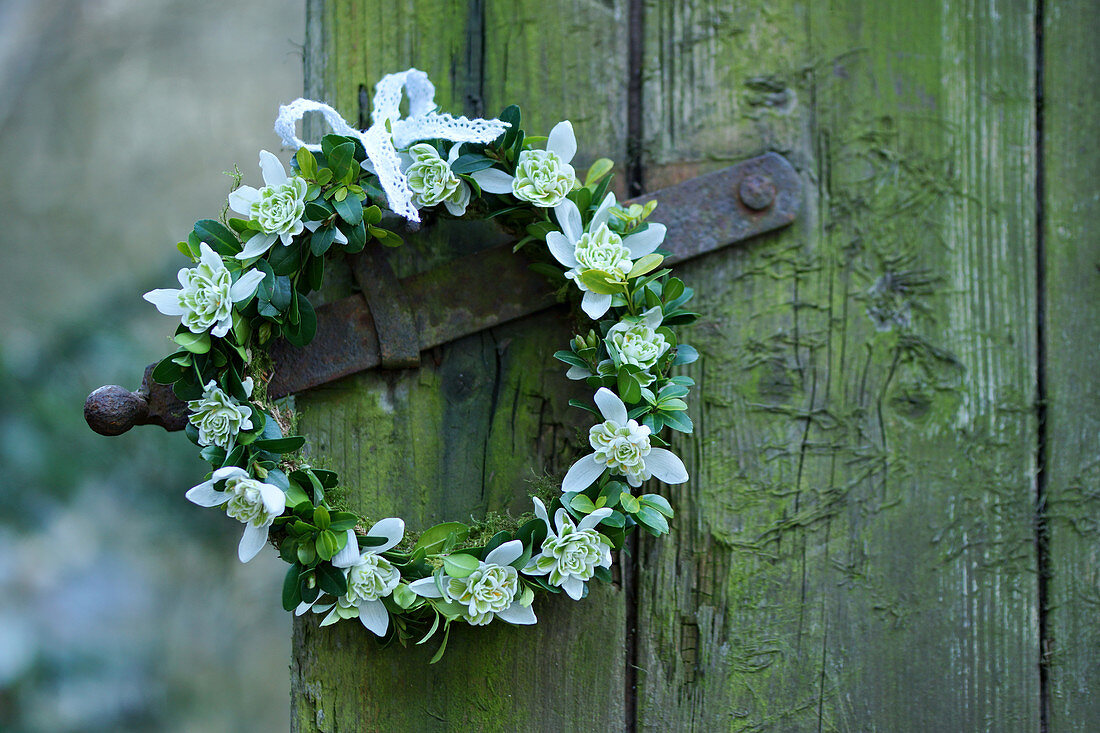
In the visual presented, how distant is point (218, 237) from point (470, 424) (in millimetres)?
334

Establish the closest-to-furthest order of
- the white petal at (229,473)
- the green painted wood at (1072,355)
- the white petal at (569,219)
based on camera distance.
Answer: the white petal at (229,473) < the white petal at (569,219) < the green painted wood at (1072,355)

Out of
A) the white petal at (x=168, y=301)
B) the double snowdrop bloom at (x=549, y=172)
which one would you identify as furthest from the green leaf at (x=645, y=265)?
the white petal at (x=168, y=301)

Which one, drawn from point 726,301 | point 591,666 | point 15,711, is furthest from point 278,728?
point 726,301

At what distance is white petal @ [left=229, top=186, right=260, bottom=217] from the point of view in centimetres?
71

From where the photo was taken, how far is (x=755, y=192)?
2.84ft

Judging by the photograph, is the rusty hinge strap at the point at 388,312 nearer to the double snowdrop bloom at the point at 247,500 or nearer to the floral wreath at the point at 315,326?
the floral wreath at the point at 315,326

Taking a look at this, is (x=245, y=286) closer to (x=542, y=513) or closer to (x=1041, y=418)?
(x=542, y=513)

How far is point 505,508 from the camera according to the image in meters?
0.83

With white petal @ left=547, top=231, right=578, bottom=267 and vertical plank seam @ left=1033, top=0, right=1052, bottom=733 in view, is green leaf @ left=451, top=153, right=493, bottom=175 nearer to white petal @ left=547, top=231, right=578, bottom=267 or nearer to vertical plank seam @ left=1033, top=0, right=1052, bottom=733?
white petal @ left=547, top=231, right=578, bottom=267

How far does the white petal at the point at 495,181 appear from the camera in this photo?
767 millimetres

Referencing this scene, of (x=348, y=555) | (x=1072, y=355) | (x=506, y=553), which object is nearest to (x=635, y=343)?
(x=506, y=553)

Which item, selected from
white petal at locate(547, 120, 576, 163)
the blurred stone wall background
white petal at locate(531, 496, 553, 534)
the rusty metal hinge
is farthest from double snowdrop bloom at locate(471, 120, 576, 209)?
the blurred stone wall background

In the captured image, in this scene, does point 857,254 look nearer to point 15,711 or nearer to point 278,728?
point 15,711

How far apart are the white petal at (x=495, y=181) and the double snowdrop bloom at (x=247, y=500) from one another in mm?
372
